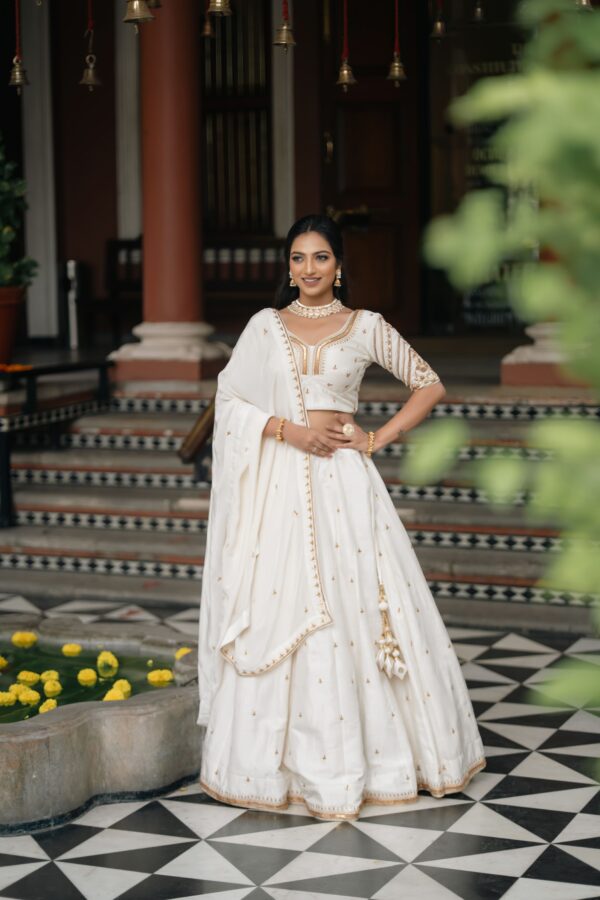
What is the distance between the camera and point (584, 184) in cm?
84

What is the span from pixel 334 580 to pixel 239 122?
26.0 ft

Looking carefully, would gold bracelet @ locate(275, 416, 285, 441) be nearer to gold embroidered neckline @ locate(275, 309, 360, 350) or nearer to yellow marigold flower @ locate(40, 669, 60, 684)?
gold embroidered neckline @ locate(275, 309, 360, 350)

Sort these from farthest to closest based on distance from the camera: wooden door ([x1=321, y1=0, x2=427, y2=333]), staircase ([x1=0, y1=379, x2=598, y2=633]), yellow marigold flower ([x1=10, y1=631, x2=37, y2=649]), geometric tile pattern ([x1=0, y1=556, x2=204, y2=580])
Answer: wooden door ([x1=321, y1=0, x2=427, y2=333]) → geometric tile pattern ([x1=0, y1=556, x2=204, y2=580]) → staircase ([x1=0, y1=379, x2=598, y2=633]) → yellow marigold flower ([x1=10, y1=631, x2=37, y2=649])

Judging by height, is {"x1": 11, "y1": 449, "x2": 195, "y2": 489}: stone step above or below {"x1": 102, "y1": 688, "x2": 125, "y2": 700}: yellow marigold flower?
above

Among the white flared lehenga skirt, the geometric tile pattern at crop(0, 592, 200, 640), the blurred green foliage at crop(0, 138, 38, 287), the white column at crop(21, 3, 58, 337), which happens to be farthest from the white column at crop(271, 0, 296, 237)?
the white flared lehenga skirt

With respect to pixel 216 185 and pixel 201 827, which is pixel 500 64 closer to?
pixel 216 185

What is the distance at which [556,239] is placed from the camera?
0.84 meters

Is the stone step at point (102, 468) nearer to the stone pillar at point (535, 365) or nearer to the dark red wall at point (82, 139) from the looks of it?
the stone pillar at point (535, 365)

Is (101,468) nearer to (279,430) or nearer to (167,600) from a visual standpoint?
(167,600)

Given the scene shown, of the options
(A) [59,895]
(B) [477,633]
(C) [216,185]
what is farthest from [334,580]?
(C) [216,185]

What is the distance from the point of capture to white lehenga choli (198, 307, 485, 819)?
3.92m

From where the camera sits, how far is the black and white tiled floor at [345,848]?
11.5 ft

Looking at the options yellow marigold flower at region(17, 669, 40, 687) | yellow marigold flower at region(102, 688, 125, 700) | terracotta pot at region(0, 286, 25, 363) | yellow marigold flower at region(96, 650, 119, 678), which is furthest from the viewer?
terracotta pot at region(0, 286, 25, 363)

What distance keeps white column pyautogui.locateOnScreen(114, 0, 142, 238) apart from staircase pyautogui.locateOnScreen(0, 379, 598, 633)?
3.47 meters
